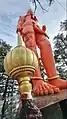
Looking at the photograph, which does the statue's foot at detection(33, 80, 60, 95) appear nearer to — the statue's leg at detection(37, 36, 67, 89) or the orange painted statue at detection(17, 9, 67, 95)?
the orange painted statue at detection(17, 9, 67, 95)

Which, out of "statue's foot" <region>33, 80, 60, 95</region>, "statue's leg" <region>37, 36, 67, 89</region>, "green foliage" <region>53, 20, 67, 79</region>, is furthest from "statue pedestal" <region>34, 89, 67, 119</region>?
"green foliage" <region>53, 20, 67, 79</region>

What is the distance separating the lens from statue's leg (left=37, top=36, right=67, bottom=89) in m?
1.75

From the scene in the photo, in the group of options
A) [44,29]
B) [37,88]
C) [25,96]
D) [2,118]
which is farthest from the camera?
[44,29]

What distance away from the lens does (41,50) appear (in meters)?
2.04

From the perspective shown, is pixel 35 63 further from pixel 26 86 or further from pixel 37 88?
pixel 37 88

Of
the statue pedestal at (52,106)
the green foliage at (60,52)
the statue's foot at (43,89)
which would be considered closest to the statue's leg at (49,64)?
the statue's foot at (43,89)

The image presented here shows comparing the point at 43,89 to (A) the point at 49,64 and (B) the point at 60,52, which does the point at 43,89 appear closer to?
(A) the point at 49,64

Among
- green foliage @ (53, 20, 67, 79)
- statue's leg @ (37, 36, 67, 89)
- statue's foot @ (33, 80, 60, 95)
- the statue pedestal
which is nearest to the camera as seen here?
the statue pedestal

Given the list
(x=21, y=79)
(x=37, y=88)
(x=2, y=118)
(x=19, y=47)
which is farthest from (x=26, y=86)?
(x=37, y=88)

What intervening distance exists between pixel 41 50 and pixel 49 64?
0.17 meters

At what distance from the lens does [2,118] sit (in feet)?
4.51

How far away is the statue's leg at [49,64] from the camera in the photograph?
5.76ft

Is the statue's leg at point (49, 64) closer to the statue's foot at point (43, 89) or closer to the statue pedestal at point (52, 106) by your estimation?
the statue's foot at point (43, 89)

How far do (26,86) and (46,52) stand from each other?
1149mm
